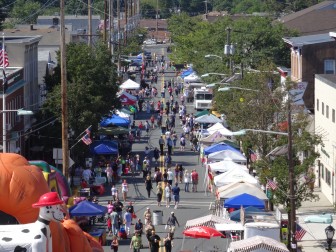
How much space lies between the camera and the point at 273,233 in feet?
122

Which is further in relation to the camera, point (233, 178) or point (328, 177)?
point (328, 177)

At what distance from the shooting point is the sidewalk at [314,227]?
40562mm

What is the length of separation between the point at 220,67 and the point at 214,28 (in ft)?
91.2

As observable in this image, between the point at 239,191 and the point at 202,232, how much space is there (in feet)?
22.4

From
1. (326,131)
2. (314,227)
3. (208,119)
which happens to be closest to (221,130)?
(208,119)

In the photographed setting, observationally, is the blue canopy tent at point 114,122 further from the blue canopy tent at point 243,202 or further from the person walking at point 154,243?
the person walking at point 154,243

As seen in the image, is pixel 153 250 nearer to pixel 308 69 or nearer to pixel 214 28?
pixel 308 69

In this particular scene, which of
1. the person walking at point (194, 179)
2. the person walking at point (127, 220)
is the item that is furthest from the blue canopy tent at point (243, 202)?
the person walking at point (194, 179)

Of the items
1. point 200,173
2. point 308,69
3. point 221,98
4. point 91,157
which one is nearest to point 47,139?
point 91,157

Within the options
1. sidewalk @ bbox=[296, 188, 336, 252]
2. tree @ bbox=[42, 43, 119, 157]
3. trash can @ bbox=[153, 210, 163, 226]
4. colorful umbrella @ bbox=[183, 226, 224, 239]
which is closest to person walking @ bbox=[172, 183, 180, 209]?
trash can @ bbox=[153, 210, 163, 226]

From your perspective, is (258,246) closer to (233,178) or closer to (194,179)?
(233,178)

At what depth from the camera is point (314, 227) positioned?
146 ft

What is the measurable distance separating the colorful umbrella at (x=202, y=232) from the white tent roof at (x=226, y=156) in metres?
17.9

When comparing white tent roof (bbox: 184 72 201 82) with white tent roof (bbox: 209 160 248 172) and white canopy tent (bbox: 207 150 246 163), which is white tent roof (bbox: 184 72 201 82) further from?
white tent roof (bbox: 209 160 248 172)
